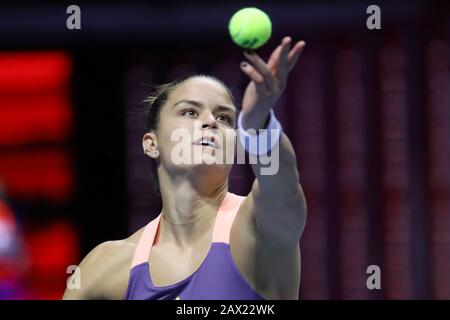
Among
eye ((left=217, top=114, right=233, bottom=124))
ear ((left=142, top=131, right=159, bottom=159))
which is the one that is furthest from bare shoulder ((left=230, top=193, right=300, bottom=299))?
ear ((left=142, top=131, right=159, bottom=159))

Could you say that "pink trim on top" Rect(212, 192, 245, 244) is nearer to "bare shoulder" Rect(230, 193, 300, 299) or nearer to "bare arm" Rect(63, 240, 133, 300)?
"bare shoulder" Rect(230, 193, 300, 299)

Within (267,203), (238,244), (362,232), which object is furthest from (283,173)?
(362,232)

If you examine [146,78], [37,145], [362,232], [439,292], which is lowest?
[439,292]

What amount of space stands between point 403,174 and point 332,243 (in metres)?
0.39

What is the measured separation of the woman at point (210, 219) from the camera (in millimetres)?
2305

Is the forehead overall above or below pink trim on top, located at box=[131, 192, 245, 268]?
above

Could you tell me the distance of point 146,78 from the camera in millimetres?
3959

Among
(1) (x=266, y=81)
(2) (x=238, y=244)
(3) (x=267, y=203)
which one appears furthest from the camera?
(2) (x=238, y=244)

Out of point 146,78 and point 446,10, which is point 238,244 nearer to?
point 146,78

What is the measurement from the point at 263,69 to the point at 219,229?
591 mm

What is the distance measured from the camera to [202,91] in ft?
9.19

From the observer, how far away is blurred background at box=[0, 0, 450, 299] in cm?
395

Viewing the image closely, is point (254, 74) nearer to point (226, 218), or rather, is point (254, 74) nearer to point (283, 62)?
point (283, 62)

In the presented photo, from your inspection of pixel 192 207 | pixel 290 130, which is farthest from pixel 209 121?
pixel 290 130
